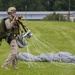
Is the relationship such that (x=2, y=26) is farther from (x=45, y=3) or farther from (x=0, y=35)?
(x=45, y=3)

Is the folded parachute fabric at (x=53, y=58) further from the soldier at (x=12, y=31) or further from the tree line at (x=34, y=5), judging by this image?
the tree line at (x=34, y=5)

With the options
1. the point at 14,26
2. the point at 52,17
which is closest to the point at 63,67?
the point at 14,26

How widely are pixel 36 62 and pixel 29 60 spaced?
303 mm

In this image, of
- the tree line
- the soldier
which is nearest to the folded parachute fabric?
the soldier

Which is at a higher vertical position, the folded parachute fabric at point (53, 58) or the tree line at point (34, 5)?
the folded parachute fabric at point (53, 58)

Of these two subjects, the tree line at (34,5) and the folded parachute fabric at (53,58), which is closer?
the folded parachute fabric at (53,58)

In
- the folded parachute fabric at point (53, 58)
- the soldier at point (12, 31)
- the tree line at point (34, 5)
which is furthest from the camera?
the tree line at point (34, 5)

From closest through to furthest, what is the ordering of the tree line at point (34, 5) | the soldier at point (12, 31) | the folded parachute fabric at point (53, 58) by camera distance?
1. the soldier at point (12, 31)
2. the folded parachute fabric at point (53, 58)
3. the tree line at point (34, 5)

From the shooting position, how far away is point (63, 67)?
41.3 ft

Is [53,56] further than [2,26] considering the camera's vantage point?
Yes

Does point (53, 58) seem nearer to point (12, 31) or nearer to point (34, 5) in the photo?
point (12, 31)

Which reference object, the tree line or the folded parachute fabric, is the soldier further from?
the tree line

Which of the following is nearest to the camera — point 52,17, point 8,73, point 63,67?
point 8,73

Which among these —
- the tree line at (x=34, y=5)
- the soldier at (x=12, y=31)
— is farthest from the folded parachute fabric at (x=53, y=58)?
the tree line at (x=34, y=5)
